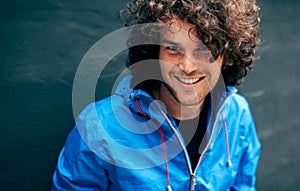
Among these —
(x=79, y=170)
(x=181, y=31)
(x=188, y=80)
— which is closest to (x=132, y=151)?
(x=79, y=170)

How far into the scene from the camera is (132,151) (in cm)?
172

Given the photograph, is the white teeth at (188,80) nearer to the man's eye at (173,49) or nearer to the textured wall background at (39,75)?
the man's eye at (173,49)

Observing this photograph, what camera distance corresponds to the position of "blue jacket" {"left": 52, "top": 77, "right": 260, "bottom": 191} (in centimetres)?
169

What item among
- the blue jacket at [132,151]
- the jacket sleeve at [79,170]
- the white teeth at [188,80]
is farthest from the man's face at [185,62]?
the jacket sleeve at [79,170]

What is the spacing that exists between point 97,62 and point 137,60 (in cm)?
23

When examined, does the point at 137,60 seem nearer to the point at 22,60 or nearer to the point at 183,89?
the point at 183,89

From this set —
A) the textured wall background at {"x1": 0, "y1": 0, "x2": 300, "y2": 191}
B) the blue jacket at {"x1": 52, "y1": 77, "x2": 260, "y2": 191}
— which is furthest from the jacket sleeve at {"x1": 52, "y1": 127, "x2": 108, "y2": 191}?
the textured wall background at {"x1": 0, "y1": 0, "x2": 300, "y2": 191}

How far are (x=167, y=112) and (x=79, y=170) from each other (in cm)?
39

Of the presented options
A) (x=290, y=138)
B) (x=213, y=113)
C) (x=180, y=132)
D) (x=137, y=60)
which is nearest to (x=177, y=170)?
(x=180, y=132)

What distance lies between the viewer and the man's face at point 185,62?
1.66 meters

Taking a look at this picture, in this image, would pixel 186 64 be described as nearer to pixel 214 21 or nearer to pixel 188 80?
pixel 188 80

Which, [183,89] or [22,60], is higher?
[183,89]

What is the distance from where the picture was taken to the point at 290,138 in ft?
8.13

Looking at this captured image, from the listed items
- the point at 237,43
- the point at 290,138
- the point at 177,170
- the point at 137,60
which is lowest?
the point at 290,138
